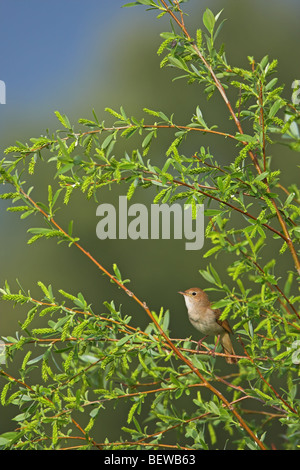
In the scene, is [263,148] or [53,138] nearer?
[263,148]

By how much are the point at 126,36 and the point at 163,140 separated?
40.2ft

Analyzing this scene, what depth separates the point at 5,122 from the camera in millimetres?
37156

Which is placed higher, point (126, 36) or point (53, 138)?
point (126, 36)

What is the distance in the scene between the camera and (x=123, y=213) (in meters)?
23.8

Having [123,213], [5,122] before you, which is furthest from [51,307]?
[5,122]

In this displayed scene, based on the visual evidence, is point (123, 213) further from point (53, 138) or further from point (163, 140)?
point (53, 138)

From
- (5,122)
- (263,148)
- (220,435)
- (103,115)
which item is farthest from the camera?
(5,122)

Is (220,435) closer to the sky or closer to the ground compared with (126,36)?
closer to the ground

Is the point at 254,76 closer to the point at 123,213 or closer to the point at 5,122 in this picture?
the point at 123,213

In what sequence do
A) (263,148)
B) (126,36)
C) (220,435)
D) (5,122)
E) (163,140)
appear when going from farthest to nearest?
(126,36)
(5,122)
(163,140)
(220,435)
(263,148)

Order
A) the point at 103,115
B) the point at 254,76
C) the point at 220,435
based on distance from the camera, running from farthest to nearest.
Result: the point at 103,115 < the point at 220,435 < the point at 254,76
